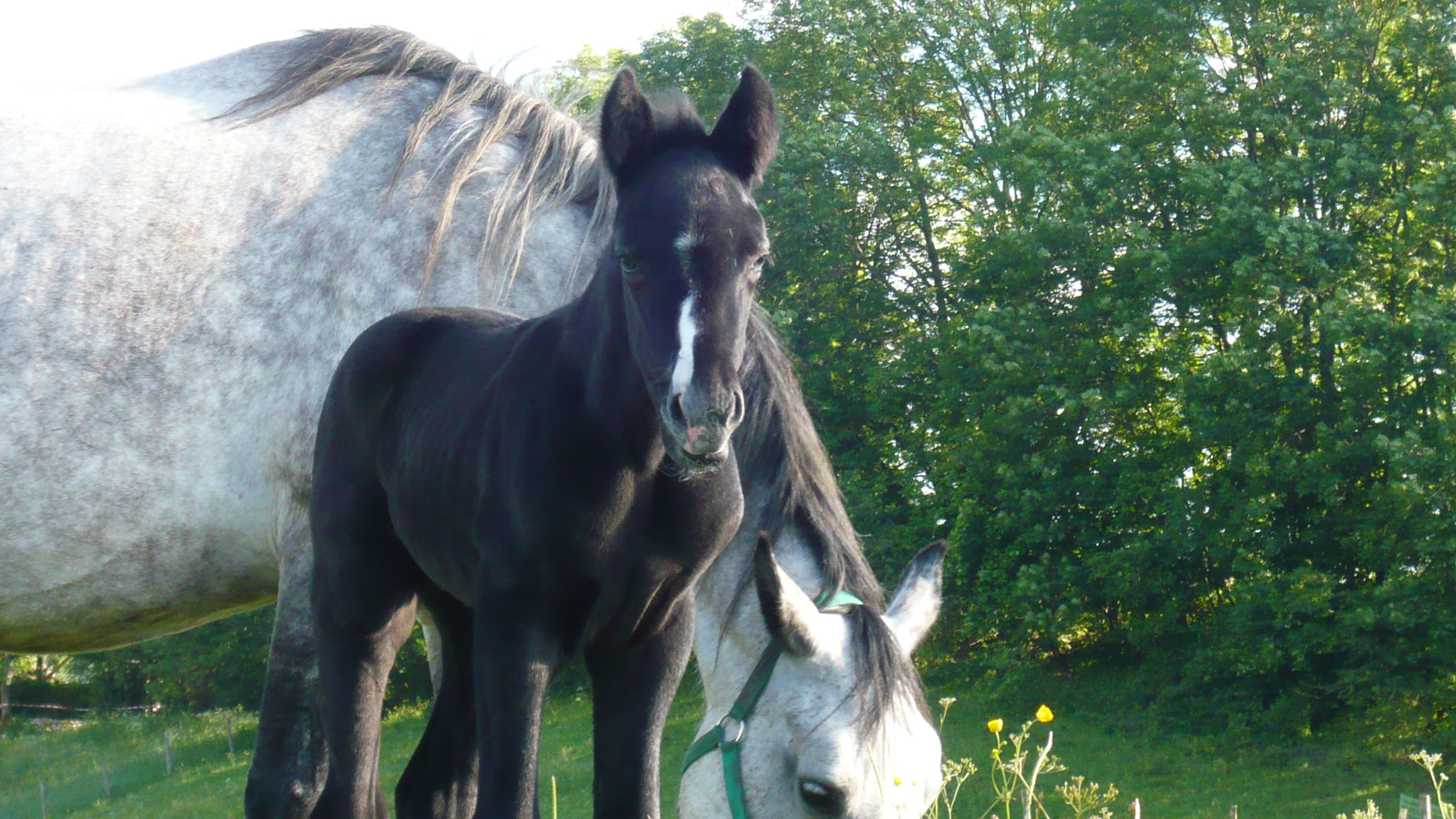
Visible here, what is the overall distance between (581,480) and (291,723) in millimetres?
1847

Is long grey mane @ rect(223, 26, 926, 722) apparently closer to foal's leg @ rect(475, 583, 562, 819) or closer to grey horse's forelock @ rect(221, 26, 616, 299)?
grey horse's forelock @ rect(221, 26, 616, 299)

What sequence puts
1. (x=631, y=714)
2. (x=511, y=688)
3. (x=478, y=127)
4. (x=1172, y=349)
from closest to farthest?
(x=511, y=688)
(x=631, y=714)
(x=478, y=127)
(x=1172, y=349)

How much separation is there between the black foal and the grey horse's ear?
0.44 metres

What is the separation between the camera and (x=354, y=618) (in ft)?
8.61

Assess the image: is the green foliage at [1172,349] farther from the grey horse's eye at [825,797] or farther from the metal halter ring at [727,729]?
the grey horse's eye at [825,797]

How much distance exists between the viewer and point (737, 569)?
3.57m

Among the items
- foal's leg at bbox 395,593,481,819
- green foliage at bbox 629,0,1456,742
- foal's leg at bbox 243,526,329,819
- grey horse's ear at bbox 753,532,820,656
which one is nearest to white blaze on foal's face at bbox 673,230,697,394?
grey horse's ear at bbox 753,532,820,656

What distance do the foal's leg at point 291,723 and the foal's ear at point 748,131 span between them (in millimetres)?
1864

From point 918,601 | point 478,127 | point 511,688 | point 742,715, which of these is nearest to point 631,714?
point 511,688

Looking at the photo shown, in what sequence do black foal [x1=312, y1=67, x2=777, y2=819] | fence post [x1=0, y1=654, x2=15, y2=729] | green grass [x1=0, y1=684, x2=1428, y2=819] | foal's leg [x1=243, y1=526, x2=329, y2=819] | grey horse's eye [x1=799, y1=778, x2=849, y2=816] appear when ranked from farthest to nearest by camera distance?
1. fence post [x1=0, y1=654, x2=15, y2=729]
2. green grass [x1=0, y1=684, x2=1428, y2=819]
3. foal's leg [x1=243, y1=526, x2=329, y2=819]
4. grey horse's eye [x1=799, y1=778, x2=849, y2=816]
5. black foal [x1=312, y1=67, x2=777, y2=819]

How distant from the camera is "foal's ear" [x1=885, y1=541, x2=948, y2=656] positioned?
→ 3.35 metres

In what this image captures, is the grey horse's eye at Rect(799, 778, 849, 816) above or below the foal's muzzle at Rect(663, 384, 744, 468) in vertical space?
below

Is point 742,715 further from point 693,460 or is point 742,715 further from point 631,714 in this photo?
point 693,460

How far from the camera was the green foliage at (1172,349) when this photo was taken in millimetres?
15617
